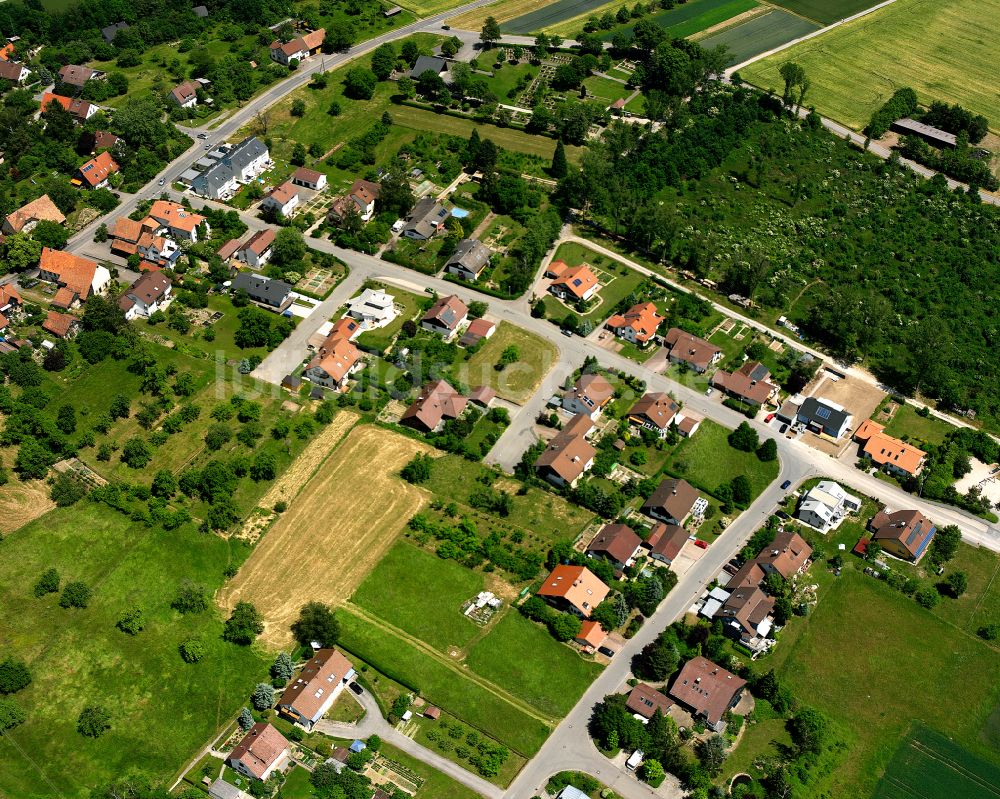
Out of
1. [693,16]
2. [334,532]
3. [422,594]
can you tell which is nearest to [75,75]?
[334,532]

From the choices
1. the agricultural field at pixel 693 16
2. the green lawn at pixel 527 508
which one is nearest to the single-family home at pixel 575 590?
the green lawn at pixel 527 508

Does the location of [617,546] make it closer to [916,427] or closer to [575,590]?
[575,590]

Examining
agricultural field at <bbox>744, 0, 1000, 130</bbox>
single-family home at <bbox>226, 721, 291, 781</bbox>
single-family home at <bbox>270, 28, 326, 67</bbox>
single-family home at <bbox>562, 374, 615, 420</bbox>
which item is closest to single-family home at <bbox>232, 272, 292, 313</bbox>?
single-family home at <bbox>562, 374, 615, 420</bbox>

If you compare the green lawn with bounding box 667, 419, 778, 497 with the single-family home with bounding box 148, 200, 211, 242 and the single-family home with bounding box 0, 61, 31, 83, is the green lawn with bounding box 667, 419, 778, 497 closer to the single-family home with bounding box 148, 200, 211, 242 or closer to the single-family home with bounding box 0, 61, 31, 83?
the single-family home with bounding box 148, 200, 211, 242

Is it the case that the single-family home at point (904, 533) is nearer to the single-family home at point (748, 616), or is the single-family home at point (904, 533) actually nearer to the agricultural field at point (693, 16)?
the single-family home at point (748, 616)

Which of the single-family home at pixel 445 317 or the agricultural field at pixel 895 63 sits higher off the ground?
the agricultural field at pixel 895 63

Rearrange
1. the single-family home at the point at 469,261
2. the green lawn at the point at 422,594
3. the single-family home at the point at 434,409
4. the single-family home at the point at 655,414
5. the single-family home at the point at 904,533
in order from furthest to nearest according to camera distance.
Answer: the single-family home at the point at 469,261
the single-family home at the point at 655,414
the single-family home at the point at 434,409
the single-family home at the point at 904,533
the green lawn at the point at 422,594
